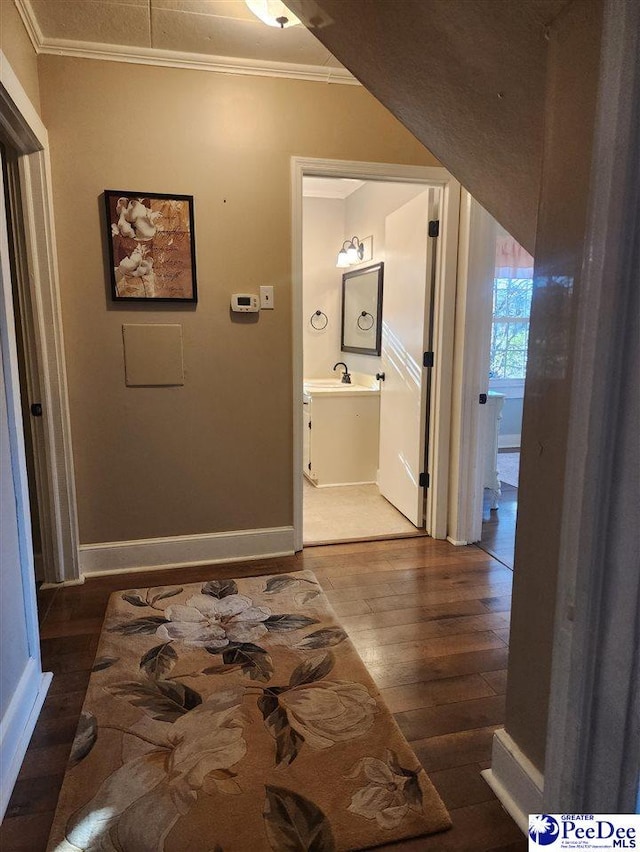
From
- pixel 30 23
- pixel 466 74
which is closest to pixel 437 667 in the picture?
pixel 466 74

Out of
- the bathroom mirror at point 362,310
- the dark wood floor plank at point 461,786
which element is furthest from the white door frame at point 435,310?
the dark wood floor plank at point 461,786

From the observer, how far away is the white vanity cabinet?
4102 millimetres

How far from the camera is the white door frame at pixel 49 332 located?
2.23m

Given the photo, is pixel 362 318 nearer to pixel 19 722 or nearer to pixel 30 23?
pixel 30 23

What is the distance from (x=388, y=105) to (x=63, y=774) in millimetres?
2037

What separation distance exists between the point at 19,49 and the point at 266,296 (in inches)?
53.7

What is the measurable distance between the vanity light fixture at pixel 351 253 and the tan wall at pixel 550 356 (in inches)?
145

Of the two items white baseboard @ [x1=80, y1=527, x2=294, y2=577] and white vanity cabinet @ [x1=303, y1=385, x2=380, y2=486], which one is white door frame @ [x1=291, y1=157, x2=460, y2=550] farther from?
white vanity cabinet @ [x1=303, y1=385, x2=380, y2=486]

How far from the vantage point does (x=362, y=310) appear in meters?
4.52

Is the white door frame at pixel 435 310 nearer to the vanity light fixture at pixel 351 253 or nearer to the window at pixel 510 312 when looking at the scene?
the vanity light fixture at pixel 351 253

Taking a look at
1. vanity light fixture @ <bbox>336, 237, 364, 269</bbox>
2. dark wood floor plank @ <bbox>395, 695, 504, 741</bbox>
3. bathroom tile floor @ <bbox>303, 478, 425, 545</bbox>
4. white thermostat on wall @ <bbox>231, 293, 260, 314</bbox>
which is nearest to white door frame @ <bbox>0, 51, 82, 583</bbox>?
white thermostat on wall @ <bbox>231, 293, 260, 314</bbox>

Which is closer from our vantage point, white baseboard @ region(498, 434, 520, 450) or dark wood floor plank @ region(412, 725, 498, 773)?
dark wood floor plank @ region(412, 725, 498, 773)

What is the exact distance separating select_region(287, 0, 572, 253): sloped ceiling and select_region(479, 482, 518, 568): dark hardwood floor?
71.3 inches

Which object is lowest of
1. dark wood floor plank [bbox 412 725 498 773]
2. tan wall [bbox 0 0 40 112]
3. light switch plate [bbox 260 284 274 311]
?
dark wood floor plank [bbox 412 725 498 773]
